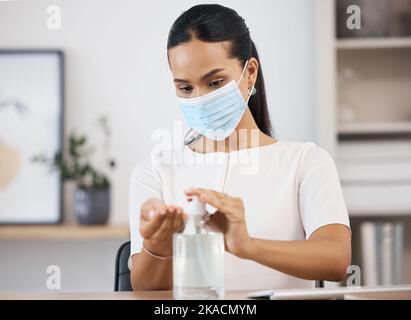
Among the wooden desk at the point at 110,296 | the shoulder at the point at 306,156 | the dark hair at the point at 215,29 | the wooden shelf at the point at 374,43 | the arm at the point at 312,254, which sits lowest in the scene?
the wooden desk at the point at 110,296

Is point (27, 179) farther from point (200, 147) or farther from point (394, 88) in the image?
point (394, 88)

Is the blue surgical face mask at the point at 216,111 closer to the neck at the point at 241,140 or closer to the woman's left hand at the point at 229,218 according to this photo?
the neck at the point at 241,140

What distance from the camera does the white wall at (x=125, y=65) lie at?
3.88 ft

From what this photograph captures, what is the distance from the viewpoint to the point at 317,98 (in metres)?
1.40

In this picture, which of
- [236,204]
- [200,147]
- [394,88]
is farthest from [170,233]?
[394,88]

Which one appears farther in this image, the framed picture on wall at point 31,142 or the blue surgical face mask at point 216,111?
the framed picture on wall at point 31,142

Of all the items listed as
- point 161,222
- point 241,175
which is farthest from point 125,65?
point 161,222

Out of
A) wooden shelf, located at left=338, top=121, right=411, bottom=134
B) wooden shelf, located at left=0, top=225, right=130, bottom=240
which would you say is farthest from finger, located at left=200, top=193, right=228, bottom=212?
wooden shelf, located at left=338, top=121, right=411, bottom=134

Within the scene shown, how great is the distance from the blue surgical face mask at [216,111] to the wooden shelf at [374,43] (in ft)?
1.40

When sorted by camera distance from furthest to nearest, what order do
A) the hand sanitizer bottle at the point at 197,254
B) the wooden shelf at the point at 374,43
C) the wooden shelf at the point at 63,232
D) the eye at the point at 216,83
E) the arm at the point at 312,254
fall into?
the wooden shelf at the point at 374,43
the wooden shelf at the point at 63,232
the eye at the point at 216,83
the arm at the point at 312,254
the hand sanitizer bottle at the point at 197,254

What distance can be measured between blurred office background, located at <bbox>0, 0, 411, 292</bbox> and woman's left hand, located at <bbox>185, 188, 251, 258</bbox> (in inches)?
11.4

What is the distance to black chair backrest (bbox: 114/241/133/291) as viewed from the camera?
120cm

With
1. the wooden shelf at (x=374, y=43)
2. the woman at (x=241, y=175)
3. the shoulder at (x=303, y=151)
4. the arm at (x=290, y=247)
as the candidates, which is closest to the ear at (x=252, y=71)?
the woman at (x=241, y=175)

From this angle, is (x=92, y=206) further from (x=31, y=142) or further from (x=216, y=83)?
(x=216, y=83)
